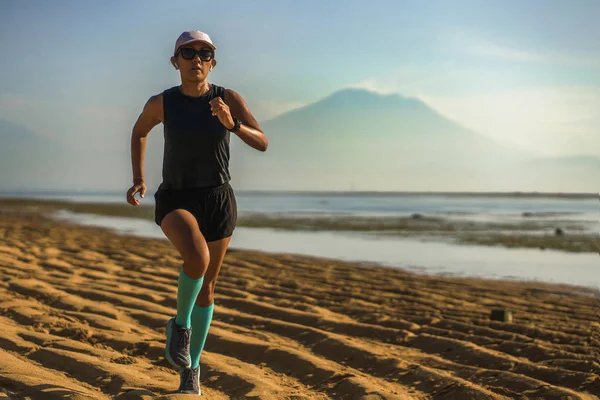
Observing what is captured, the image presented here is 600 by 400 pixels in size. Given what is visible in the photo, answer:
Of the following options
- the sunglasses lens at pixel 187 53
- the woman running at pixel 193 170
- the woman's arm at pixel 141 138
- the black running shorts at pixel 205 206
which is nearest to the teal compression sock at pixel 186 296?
the woman running at pixel 193 170

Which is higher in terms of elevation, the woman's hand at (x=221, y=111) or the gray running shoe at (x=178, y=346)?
the woman's hand at (x=221, y=111)

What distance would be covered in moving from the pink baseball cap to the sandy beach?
1840 mm

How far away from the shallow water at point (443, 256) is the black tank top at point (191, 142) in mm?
8659

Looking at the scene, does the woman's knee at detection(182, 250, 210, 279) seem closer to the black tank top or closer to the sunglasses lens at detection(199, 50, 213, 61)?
the black tank top

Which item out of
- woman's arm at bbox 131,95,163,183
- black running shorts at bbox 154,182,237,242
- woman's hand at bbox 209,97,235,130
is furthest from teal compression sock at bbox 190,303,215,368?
woman's hand at bbox 209,97,235,130

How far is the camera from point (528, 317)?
7266 mm

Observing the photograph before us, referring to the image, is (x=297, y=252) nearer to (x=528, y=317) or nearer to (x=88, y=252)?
(x=88, y=252)

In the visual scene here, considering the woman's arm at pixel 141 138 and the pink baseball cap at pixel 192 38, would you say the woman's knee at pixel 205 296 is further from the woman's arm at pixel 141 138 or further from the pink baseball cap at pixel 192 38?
the pink baseball cap at pixel 192 38

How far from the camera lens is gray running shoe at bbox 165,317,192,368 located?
139 inches

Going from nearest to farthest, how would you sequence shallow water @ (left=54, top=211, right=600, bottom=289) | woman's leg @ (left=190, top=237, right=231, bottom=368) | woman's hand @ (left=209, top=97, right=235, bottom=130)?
1. woman's hand @ (left=209, top=97, right=235, bottom=130)
2. woman's leg @ (left=190, top=237, right=231, bottom=368)
3. shallow water @ (left=54, top=211, right=600, bottom=289)

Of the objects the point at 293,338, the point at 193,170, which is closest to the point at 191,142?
the point at 193,170

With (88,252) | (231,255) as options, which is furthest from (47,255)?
(231,255)

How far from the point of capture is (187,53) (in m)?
3.50

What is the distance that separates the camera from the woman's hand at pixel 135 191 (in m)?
3.64
